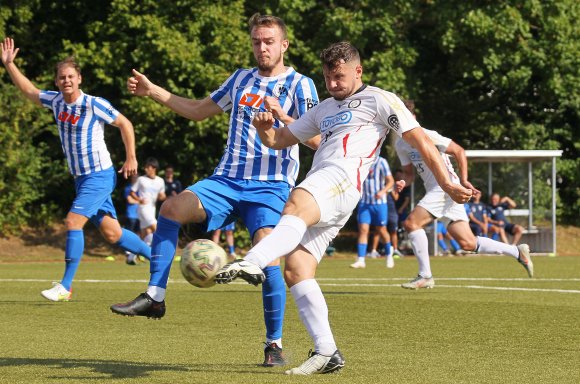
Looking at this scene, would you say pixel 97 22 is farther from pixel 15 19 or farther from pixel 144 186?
pixel 144 186

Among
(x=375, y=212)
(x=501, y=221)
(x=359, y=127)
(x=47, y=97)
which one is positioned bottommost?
(x=501, y=221)

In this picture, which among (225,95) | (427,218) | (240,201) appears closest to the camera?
(240,201)

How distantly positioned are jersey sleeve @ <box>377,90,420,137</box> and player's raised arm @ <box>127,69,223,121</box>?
1606 mm

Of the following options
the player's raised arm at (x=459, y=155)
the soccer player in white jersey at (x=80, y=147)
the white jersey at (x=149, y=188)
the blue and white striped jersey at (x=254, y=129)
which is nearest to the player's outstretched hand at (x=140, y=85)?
the blue and white striped jersey at (x=254, y=129)

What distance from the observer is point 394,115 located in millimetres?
6910

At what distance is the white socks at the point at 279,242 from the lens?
6.20 m

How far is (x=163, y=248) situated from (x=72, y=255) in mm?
5216

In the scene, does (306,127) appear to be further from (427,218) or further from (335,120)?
(427,218)

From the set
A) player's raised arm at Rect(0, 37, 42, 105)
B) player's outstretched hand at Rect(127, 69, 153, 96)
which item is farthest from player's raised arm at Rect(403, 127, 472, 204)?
player's raised arm at Rect(0, 37, 42, 105)

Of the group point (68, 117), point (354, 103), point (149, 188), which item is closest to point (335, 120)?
point (354, 103)

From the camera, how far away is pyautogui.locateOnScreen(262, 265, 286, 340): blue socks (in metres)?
7.48

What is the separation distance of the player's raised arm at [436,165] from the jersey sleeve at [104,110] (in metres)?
6.15

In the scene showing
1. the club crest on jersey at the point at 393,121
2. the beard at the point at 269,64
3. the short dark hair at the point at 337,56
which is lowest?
Result: the club crest on jersey at the point at 393,121

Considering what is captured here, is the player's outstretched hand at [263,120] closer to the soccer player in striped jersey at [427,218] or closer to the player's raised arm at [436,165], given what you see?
the player's raised arm at [436,165]
